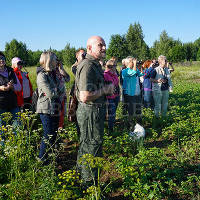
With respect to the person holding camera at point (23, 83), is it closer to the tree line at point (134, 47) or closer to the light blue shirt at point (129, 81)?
the light blue shirt at point (129, 81)

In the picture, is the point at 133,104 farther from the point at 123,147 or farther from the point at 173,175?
the point at 173,175

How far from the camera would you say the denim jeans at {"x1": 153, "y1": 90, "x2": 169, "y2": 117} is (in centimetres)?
612

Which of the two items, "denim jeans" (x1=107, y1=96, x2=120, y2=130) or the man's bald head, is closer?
the man's bald head

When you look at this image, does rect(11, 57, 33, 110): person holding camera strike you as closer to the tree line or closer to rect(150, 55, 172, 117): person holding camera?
rect(150, 55, 172, 117): person holding camera

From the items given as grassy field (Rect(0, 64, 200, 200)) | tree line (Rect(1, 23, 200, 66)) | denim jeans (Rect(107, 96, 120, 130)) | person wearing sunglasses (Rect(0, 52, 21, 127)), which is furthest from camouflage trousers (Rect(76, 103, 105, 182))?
tree line (Rect(1, 23, 200, 66))

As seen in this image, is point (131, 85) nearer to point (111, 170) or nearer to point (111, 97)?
point (111, 97)

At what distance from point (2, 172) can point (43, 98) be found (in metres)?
1.21

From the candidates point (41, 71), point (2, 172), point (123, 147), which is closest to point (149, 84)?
point (123, 147)

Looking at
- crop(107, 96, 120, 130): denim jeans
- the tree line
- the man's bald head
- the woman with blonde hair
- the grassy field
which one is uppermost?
the tree line

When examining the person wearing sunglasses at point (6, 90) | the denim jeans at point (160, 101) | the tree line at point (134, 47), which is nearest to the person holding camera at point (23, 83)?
the person wearing sunglasses at point (6, 90)

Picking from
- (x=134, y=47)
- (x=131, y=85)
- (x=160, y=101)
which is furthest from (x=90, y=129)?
(x=134, y=47)

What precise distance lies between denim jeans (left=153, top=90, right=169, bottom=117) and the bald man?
3661 mm

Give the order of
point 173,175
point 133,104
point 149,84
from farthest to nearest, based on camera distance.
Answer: point 149,84, point 133,104, point 173,175

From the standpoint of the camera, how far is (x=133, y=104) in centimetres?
543
